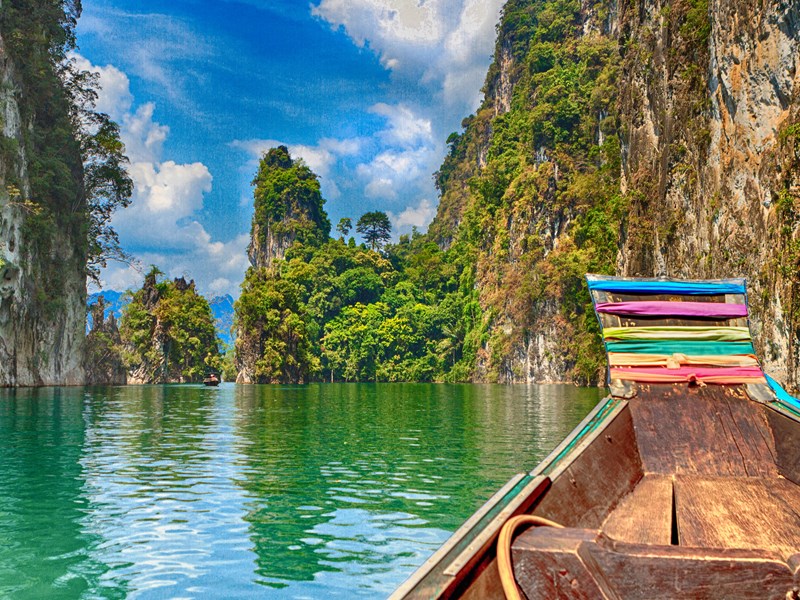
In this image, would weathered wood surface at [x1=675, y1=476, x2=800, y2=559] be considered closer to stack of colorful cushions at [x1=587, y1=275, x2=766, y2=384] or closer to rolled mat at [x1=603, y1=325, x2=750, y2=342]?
stack of colorful cushions at [x1=587, y1=275, x2=766, y2=384]

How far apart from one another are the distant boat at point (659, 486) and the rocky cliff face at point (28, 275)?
3921 cm

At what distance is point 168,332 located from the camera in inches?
2830

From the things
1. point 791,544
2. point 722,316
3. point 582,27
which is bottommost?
point 791,544

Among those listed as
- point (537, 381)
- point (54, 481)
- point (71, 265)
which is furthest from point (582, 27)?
point (54, 481)

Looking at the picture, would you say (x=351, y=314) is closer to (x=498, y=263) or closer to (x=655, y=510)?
(x=498, y=263)

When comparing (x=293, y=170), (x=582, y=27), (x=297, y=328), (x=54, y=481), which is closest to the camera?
(x=54, y=481)

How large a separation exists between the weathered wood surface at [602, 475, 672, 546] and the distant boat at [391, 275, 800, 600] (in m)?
0.01

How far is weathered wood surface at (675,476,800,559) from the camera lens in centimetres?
442

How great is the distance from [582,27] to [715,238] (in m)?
58.5

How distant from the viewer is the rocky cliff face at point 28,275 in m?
40.8

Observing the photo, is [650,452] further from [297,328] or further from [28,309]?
[297,328]

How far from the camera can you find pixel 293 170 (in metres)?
106

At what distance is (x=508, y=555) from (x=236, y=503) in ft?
23.8

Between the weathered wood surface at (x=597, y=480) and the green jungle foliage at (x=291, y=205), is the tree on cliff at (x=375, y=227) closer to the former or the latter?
the green jungle foliage at (x=291, y=205)
